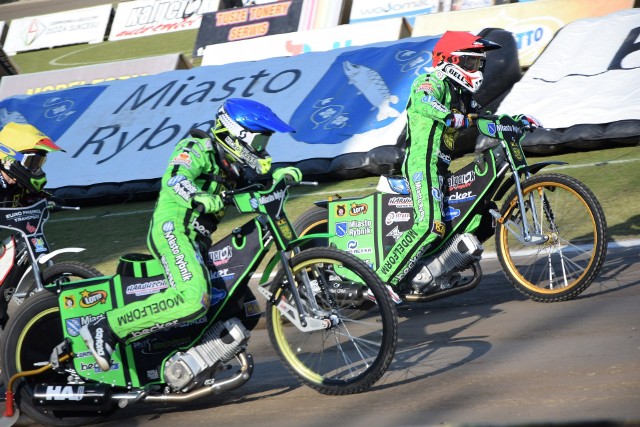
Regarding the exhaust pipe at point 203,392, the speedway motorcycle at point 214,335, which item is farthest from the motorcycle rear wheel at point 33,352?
the exhaust pipe at point 203,392

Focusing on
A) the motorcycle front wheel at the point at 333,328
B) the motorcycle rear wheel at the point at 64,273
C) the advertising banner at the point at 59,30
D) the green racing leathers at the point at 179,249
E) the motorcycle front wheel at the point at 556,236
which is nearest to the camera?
the motorcycle front wheel at the point at 333,328

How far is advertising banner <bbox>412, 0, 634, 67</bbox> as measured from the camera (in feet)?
55.1

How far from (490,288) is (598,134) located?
14.8ft

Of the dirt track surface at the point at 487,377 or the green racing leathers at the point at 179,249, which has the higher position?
the green racing leathers at the point at 179,249

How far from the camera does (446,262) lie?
24.4ft

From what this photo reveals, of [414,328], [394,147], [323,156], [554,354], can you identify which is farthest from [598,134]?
[554,354]

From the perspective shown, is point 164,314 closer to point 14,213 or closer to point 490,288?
point 14,213

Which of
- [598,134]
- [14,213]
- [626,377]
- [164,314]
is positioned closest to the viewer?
[626,377]

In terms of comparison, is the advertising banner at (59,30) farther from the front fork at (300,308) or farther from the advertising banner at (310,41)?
the front fork at (300,308)

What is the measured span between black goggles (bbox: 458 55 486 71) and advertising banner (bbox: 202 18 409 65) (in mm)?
10389

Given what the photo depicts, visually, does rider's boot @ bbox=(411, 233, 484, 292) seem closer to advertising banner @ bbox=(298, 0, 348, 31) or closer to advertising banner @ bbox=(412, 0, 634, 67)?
advertising banner @ bbox=(412, 0, 634, 67)

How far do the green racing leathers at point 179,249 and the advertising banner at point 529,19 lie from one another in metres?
11.8

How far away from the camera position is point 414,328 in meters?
7.16

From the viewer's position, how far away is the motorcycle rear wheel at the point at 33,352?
6.08 m
